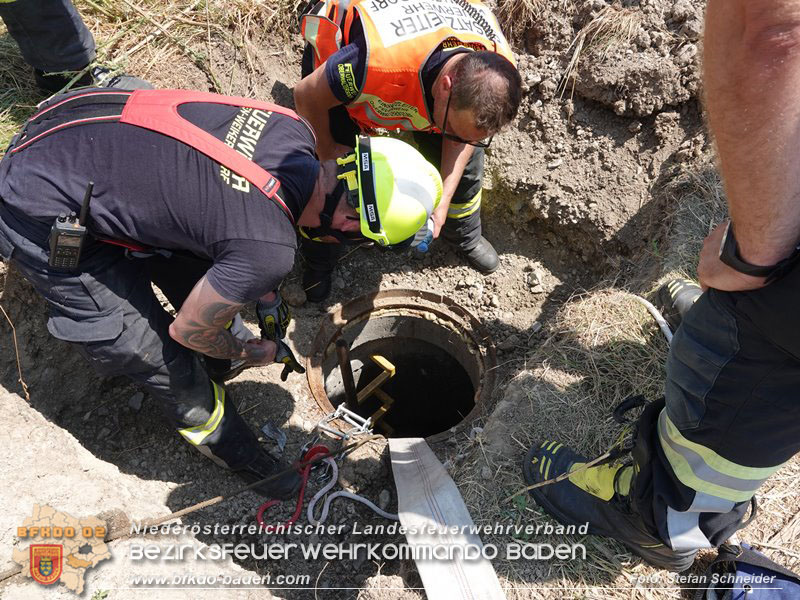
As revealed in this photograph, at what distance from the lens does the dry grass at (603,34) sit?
10.7 ft

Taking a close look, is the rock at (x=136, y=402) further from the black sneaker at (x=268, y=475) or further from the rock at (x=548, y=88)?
the rock at (x=548, y=88)

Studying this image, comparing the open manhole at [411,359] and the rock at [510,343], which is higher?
the rock at [510,343]

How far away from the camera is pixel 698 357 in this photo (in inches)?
61.0

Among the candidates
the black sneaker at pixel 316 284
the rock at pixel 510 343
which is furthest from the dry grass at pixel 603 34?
the black sneaker at pixel 316 284

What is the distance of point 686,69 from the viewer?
3.15 metres

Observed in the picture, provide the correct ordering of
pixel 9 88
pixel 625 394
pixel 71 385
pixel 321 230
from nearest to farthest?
pixel 321 230 → pixel 625 394 → pixel 71 385 → pixel 9 88

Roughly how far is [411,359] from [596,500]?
2114 millimetres

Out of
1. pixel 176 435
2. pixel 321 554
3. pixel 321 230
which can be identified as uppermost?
pixel 321 230

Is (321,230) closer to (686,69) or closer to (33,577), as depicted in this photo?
(33,577)

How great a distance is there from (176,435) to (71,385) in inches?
22.0

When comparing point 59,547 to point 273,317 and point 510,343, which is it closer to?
point 273,317

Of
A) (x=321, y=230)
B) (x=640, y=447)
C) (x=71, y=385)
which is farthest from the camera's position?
(x=71, y=385)

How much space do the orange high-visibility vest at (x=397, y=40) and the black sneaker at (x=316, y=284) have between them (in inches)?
42.1

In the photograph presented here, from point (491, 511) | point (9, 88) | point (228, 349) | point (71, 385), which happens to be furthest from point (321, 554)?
point (9, 88)
